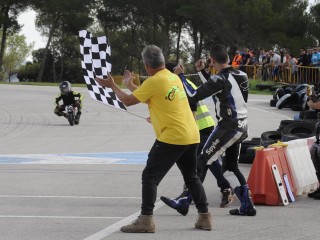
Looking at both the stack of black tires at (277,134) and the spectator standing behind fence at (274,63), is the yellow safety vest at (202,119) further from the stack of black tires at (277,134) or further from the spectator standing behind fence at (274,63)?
the spectator standing behind fence at (274,63)

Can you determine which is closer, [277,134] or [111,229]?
[111,229]

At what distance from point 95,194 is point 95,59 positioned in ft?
5.90

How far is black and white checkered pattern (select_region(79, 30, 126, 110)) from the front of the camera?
10055 mm

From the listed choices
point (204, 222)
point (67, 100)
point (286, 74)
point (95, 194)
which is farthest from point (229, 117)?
point (286, 74)

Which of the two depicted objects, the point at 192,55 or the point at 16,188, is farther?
the point at 192,55

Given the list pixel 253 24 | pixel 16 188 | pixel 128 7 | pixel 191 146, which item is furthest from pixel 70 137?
pixel 128 7

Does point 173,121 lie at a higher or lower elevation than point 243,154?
higher

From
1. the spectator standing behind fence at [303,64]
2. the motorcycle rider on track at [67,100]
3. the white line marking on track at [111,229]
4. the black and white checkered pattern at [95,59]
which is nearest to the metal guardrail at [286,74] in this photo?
the spectator standing behind fence at [303,64]

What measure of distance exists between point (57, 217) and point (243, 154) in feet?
18.2

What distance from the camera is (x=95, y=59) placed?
1046cm

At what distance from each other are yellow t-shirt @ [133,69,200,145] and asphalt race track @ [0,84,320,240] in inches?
35.4

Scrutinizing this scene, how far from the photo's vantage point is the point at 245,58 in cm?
3662

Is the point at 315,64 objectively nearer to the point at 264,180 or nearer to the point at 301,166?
the point at 301,166

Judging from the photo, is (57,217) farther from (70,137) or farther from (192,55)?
(192,55)
